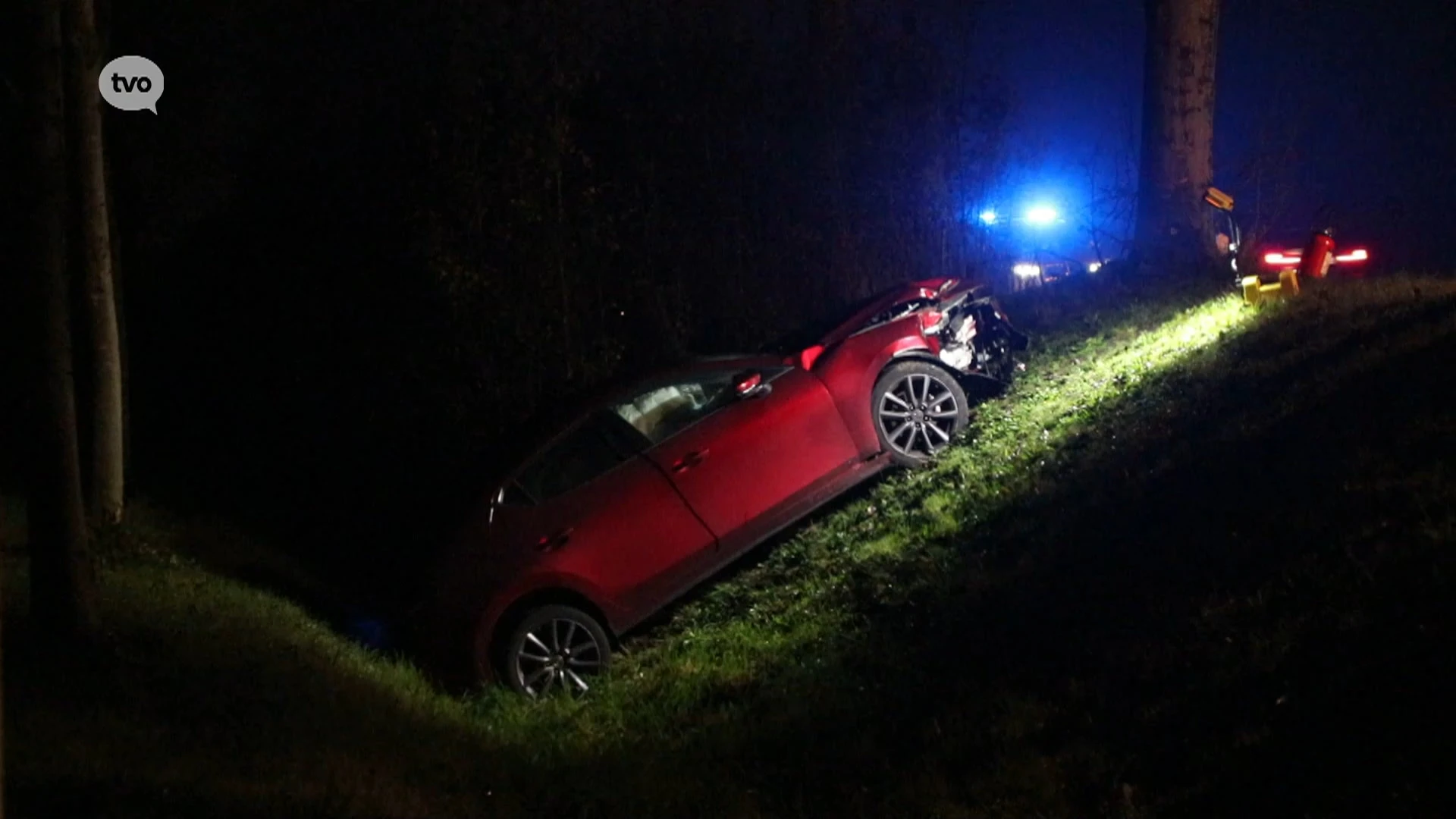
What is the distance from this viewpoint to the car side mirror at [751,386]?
882cm

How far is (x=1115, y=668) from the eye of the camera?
5.59 metres

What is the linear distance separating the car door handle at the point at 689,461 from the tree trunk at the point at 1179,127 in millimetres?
7152

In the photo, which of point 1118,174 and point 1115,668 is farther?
point 1118,174

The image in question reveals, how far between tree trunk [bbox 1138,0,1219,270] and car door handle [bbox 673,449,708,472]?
23.5 feet

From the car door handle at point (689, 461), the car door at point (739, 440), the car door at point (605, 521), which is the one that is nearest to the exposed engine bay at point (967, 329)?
the car door at point (739, 440)

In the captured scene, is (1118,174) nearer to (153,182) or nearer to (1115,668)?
(153,182)

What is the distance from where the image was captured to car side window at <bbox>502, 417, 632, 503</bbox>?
26.8 ft

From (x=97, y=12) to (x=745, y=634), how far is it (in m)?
7.52

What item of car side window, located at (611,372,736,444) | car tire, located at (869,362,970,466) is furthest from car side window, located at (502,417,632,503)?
car tire, located at (869,362,970,466)

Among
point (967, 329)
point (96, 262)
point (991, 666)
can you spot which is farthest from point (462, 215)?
point (991, 666)

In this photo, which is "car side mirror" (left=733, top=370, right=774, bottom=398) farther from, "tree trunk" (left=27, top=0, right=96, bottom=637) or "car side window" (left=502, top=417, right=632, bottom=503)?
"tree trunk" (left=27, top=0, right=96, bottom=637)

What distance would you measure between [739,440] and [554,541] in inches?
58.4

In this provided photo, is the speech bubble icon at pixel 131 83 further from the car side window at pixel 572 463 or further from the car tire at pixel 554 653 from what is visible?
the car tire at pixel 554 653

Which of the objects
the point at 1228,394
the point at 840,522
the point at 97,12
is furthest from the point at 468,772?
the point at 97,12
